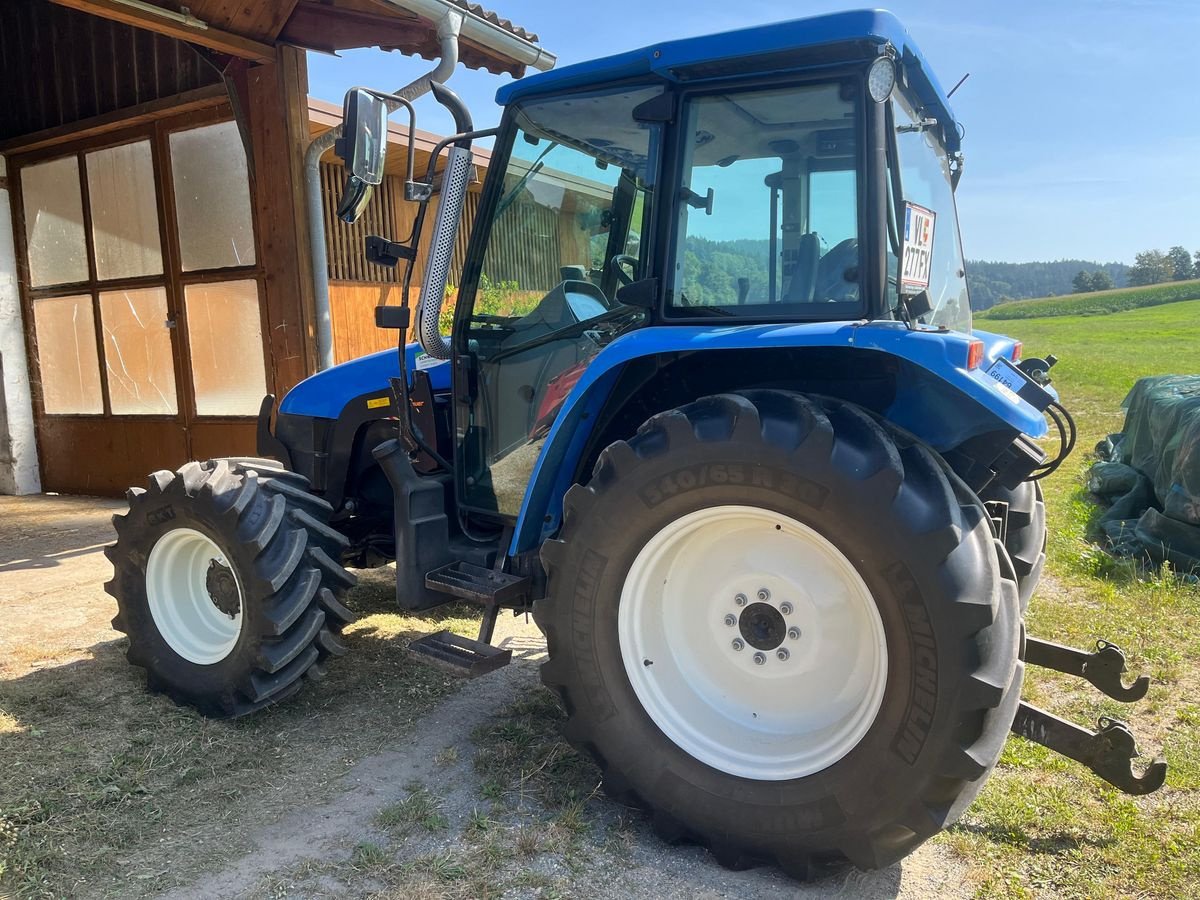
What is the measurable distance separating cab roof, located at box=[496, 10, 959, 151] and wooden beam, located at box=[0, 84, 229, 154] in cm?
480

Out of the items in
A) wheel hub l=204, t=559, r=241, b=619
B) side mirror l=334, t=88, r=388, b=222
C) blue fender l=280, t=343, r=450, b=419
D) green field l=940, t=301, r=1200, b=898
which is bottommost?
green field l=940, t=301, r=1200, b=898

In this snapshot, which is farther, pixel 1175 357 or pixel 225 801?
pixel 1175 357

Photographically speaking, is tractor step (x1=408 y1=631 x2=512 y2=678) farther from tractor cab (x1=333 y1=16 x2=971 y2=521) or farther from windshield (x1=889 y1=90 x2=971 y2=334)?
windshield (x1=889 y1=90 x2=971 y2=334)

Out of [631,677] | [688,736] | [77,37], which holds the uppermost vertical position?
[77,37]

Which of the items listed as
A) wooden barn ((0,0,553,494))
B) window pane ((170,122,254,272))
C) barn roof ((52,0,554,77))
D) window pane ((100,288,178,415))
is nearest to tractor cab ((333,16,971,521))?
barn roof ((52,0,554,77))

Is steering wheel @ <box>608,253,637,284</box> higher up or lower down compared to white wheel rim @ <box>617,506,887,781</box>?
higher up

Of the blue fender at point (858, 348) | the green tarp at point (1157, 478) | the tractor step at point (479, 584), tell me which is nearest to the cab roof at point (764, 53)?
the blue fender at point (858, 348)

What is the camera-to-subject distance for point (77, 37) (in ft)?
23.3

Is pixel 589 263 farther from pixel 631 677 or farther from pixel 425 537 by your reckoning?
pixel 631 677

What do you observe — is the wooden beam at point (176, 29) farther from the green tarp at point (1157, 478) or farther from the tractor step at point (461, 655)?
the green tarp at point (1157, 478)

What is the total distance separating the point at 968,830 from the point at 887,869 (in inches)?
12.3

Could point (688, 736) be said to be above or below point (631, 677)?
below

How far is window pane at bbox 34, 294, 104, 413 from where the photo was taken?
302 inches

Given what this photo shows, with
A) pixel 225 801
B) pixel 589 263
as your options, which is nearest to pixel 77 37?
pixel 589 263
